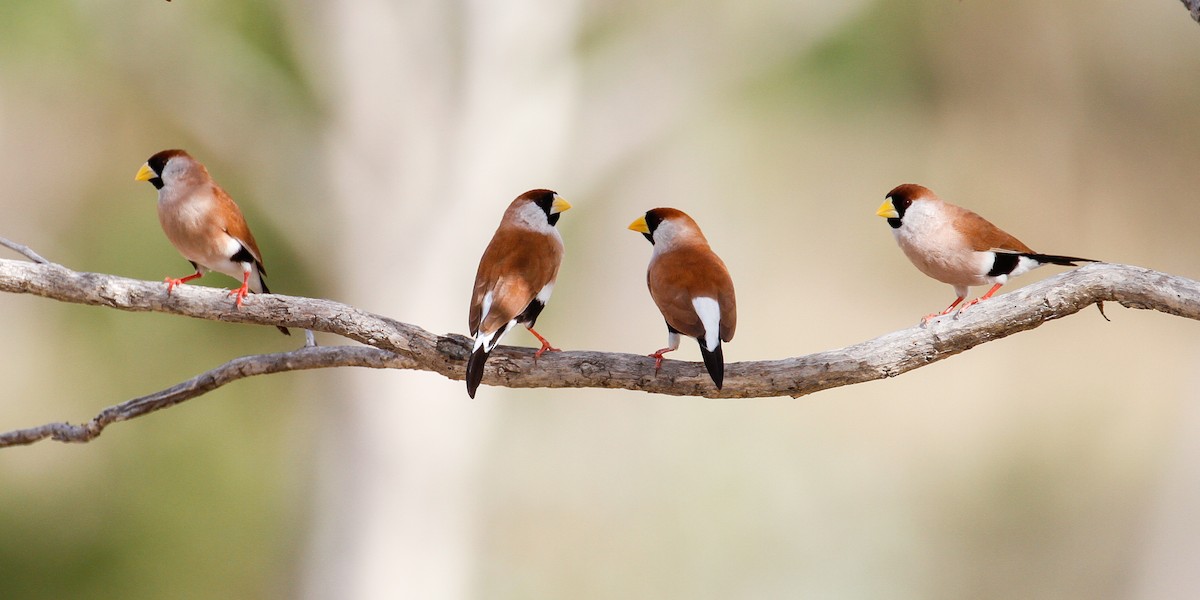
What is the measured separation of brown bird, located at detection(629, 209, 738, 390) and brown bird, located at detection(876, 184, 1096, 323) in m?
0.58

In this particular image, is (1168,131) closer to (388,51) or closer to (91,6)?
(388,51)

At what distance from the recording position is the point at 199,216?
131 inches

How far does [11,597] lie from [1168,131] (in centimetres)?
969

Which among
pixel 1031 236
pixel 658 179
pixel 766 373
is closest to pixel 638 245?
pixel 658 179

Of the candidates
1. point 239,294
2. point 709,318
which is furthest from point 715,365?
point 239,294

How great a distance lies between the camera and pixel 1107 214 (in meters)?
8.69

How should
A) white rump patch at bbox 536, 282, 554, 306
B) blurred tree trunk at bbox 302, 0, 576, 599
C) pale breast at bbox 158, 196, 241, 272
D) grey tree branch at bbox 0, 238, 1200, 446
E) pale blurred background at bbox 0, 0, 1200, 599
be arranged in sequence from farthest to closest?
1. pale blurred background at bbox 0, 0, 1200, 599
2. blurred tree trunk at bbox 302, 0, 576, 599
3. pale breast at bbox 158, 196, 241, 272
4. white rump patch at bbox 536, 282, 554, 306
5. grey tree branch at bbox 0, 238, 1200, 446

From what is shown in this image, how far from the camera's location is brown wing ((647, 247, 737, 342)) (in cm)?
299

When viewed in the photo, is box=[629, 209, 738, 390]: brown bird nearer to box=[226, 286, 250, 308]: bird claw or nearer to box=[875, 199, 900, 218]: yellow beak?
box=[875, 199, 900, 218]: yellow beak

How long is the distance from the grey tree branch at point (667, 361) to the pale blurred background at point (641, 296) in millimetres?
3623

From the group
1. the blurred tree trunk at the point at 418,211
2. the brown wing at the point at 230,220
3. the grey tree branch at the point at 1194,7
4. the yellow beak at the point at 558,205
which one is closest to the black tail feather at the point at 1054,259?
the grey tree branch at the point at 1194,7

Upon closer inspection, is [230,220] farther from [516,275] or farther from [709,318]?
[709,318]

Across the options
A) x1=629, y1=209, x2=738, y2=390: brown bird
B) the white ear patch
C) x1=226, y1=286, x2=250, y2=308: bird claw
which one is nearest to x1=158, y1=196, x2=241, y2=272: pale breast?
x1=226, y1=286, x2=250, y2=308: bird claw

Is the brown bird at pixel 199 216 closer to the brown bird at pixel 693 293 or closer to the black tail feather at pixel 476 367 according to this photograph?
the black tail feather at pixel 476 367
